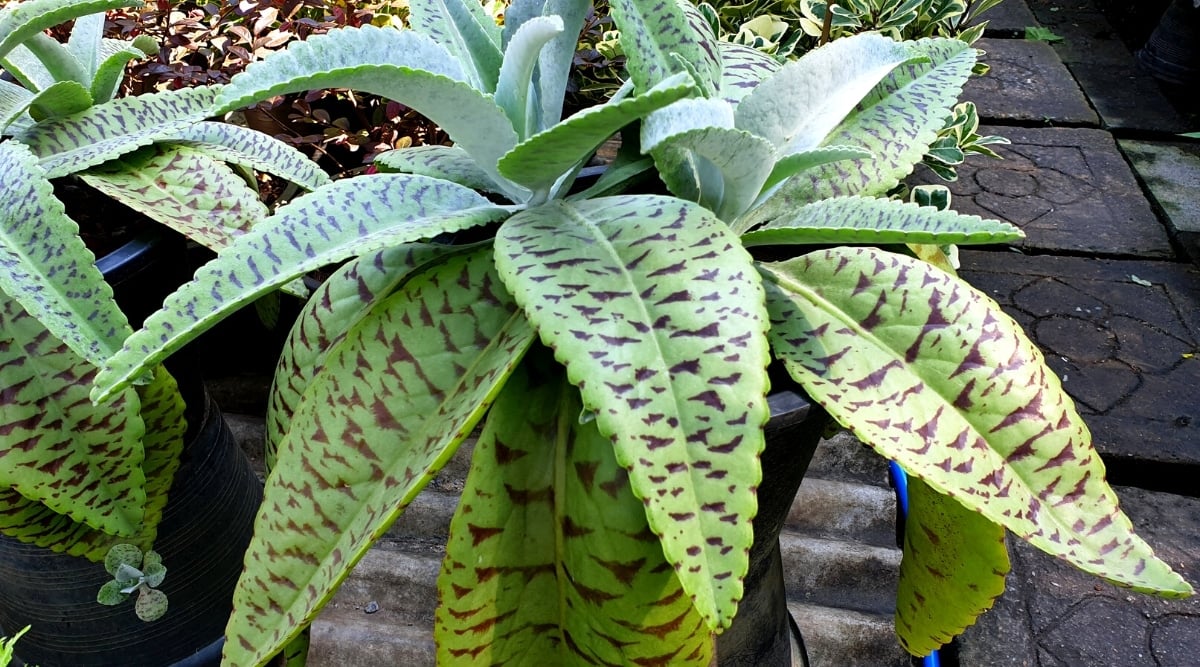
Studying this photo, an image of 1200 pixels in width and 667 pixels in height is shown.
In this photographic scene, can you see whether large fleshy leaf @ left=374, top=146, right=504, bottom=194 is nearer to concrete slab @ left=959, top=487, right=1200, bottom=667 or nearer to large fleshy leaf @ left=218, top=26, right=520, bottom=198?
large fleshy leaf @ left=218, top=26, right=520, bottom=198

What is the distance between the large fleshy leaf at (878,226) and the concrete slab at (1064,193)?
Answer: 5.17 feet

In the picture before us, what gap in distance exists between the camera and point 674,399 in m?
0.45

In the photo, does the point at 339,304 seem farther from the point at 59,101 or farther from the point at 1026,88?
the point at 1026,88

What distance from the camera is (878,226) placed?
0.55 meters

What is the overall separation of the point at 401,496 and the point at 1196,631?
4.67ft

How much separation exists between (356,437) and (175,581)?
698mm

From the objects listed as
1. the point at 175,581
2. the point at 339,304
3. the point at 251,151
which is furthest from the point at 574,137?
the point at 175,581

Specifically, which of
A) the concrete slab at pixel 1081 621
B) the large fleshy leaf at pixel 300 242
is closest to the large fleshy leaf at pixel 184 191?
the large fleshy leaf at pixel 300 242

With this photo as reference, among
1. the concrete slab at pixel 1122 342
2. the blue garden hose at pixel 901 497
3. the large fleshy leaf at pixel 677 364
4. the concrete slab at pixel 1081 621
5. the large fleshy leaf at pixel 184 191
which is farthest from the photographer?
the concrete slab at pixel 1122 342

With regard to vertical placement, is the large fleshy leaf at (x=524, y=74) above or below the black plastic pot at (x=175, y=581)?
above

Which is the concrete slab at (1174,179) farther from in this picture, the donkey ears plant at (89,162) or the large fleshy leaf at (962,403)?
the donkey ears plant at (89,162)

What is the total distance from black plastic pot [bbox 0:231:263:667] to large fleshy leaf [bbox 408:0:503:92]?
1.51 ft

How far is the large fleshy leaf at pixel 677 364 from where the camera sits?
0.42 m

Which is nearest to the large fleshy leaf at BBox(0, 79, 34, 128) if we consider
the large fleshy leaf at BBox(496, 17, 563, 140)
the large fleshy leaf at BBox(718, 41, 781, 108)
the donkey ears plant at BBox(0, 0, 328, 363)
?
the donkey ears plant at BBox(0, 0, 328, 363)
